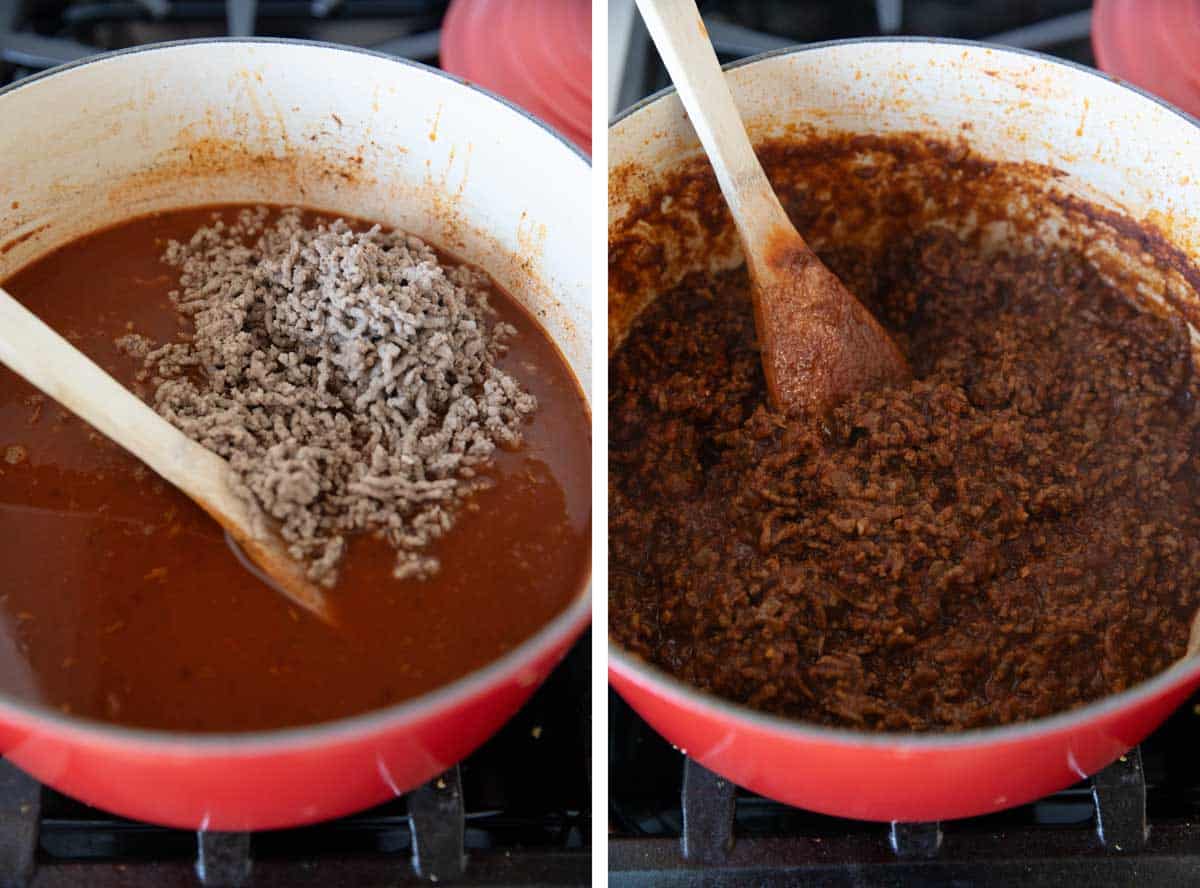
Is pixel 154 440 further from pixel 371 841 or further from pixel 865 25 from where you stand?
pixel 865 25

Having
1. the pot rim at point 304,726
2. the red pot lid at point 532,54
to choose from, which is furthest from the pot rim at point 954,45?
the pot rim at point 304,726

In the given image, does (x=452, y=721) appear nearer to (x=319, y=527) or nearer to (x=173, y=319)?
(x=319, y=527)

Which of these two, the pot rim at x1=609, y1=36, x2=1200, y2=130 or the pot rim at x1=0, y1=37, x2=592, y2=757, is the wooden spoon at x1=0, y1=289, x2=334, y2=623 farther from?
the pot rim at x1=609, y1=36, x2=1200, y2=130

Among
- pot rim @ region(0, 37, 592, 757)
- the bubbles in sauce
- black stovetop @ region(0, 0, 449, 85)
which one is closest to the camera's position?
pot rim @ region(0, 37, 592, 757)

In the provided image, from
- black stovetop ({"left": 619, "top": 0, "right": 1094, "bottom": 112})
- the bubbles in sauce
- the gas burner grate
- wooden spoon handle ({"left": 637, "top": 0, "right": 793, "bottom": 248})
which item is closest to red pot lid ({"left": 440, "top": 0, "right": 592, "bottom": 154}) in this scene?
black stovetop ({"left": 619, "top": 0, "right": 1094, "bottom": 112})

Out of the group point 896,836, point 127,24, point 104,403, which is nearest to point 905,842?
point 896,836
